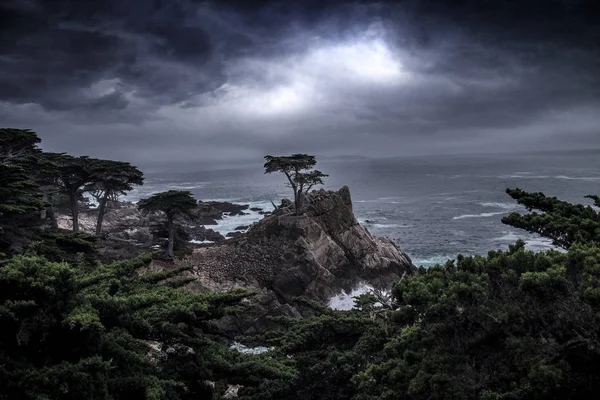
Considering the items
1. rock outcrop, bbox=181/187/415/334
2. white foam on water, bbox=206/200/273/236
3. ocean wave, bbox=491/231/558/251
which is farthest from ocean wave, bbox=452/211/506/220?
rock outcrop, bbox=181/187/415/334

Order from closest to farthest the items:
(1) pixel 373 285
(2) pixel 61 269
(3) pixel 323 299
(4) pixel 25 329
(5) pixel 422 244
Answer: (4) pixel 25 329, (2) pixel 61 269, (3) pixel 323 299, (1) pixel 373 285, (5) pixel 422 244

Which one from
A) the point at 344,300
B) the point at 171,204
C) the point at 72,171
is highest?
the point at 72,171

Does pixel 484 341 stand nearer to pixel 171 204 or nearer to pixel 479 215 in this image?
pixel 171 204

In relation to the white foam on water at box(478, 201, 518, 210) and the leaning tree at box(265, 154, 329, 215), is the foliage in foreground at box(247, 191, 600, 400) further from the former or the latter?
the white foam on water at box(478, 201, 518, 210)

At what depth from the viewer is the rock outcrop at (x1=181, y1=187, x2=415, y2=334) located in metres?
23.8

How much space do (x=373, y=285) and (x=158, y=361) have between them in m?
20.0

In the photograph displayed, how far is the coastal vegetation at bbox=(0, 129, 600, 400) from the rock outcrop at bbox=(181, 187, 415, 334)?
1250 cm

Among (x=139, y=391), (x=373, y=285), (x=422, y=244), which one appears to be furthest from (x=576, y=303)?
(x=422, y=244)

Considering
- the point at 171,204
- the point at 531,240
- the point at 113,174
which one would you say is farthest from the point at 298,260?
the point at 531,240

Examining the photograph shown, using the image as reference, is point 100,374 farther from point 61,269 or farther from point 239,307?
point 239,307

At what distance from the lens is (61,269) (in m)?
6.97

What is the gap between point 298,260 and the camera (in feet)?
83.7

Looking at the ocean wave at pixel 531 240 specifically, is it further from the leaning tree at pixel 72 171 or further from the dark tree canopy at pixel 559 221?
the leaning tree at pixel 72 171

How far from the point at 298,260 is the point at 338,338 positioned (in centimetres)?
1485
